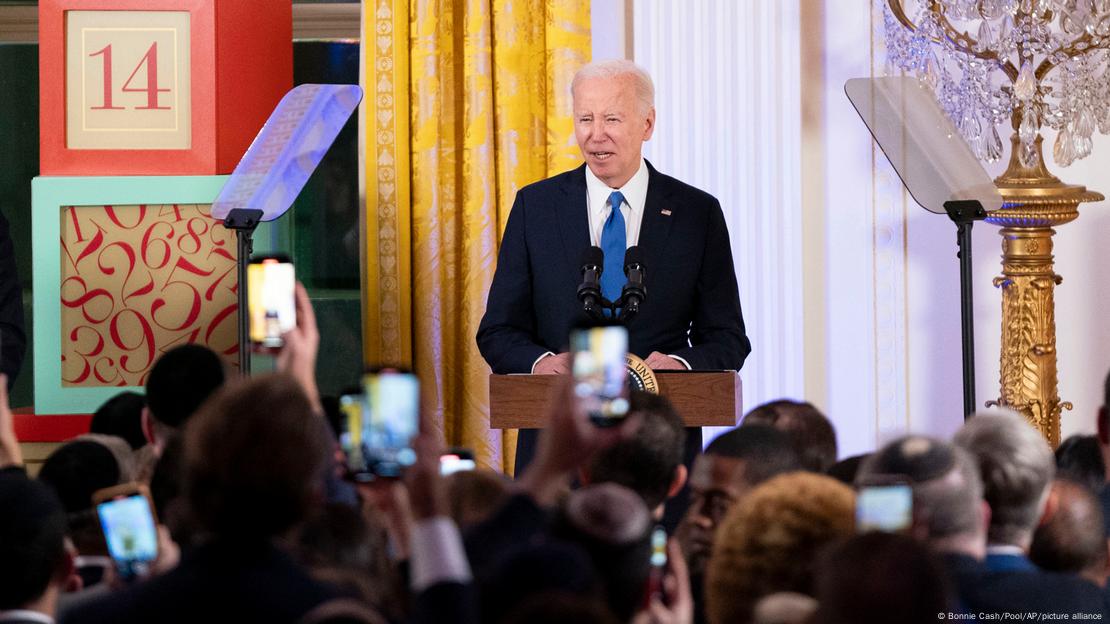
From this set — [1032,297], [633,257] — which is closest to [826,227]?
[1032,297]

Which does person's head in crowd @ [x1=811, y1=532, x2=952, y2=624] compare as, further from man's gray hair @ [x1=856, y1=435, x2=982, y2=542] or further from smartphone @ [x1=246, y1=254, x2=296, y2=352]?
smartphone @ [x1=246, y1=254, x2=296, y2=352]

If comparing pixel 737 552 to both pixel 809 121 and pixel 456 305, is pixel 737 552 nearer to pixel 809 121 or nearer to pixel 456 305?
pixel 456 305

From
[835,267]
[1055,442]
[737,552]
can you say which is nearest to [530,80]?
[835,267]

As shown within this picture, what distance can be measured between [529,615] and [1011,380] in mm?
4004

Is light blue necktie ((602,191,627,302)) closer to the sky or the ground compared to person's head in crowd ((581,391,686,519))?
closer to the sky

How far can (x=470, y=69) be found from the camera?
203 inches

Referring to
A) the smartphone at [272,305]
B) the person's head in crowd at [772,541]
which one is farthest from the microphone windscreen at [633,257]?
the person's head in crowd at [772,541]

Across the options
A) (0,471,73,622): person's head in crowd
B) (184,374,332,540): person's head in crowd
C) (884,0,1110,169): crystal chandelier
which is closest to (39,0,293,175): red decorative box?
(884,0,1110,169): crystal chandelier

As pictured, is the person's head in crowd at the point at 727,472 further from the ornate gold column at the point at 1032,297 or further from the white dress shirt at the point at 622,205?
the ornate gold column at the point at 1032,297

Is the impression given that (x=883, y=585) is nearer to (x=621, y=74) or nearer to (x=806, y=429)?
(x=806, y=429)

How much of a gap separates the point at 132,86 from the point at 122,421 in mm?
1598

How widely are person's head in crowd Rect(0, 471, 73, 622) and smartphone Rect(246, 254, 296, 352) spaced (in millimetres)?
506

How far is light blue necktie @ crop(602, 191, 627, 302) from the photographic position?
4082 mm

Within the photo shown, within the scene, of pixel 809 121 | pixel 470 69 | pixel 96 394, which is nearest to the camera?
pixel 96 394
